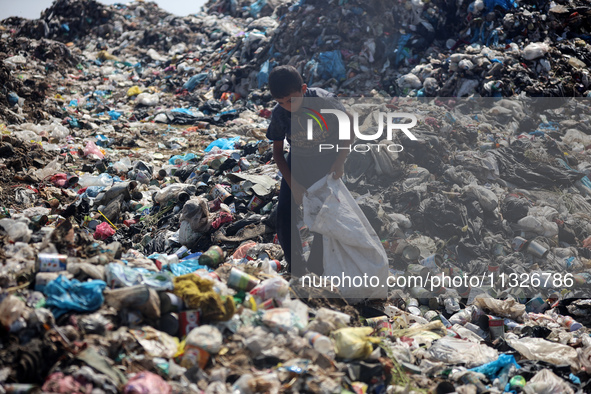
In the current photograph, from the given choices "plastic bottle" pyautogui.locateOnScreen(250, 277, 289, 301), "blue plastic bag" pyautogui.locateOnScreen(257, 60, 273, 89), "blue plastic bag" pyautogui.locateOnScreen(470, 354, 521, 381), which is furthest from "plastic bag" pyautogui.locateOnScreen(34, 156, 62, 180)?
"blue plastic bag" pyautogui.locateOnScreen(470, 354, 521, 381)

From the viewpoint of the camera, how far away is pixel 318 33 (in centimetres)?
920

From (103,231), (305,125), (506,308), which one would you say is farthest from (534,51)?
(103,231)

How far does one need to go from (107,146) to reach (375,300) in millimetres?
5243

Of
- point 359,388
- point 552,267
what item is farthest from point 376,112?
point 359,388

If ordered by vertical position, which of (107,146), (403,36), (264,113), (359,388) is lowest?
(359,388)

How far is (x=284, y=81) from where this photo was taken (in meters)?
2.85

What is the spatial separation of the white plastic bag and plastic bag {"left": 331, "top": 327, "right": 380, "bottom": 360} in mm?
765

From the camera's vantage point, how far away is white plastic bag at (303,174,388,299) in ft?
9.96

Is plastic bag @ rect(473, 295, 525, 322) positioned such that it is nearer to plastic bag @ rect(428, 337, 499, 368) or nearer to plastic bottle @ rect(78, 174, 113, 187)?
plastic bag @ rect(428, 337, 499, 368)

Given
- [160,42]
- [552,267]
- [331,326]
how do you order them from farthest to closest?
[160,42]
[552,267]
[331,326]

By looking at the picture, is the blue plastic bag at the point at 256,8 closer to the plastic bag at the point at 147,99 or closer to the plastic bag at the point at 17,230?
the plastic bag at the point at 147,99

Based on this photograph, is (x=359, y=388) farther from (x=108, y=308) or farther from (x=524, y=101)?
(x=524, y=101)

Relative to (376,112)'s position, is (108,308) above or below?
below

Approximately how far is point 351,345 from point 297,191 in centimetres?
122
